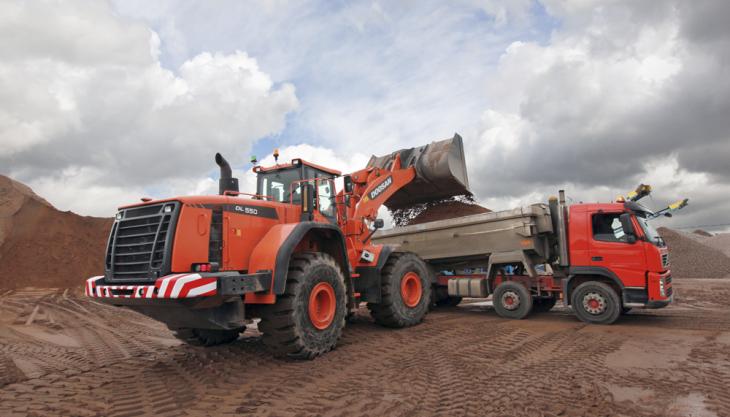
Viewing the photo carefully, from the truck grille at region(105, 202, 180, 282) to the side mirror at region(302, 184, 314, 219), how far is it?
1941mm

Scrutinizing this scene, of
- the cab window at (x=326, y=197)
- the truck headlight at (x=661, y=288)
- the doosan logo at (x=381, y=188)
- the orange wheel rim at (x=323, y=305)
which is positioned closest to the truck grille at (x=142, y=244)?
the orange wheel rim at (x=323, y=305)

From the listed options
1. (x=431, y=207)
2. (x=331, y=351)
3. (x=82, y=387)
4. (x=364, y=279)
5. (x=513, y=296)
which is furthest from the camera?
(x=431, y=207)

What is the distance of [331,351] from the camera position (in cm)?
587

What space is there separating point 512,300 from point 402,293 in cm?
266

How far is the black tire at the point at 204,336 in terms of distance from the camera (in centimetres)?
630

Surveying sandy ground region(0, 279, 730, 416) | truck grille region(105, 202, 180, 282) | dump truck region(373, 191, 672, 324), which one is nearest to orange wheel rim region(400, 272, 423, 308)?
sandy ground region(0, 279, 730, 416)

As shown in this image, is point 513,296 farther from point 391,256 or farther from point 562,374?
point 562,374

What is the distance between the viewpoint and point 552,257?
922 centimetres

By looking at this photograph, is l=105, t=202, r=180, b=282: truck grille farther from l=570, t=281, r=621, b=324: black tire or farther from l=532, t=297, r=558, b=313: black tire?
l=532, t=297, r=558, b=313: black tire

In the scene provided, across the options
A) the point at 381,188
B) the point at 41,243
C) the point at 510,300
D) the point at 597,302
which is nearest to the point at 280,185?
the point at 381,188

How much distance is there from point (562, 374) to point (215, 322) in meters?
3.76

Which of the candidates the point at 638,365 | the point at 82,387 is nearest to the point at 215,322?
the point at 82,387

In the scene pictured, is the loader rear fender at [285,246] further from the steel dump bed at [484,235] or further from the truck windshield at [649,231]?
the truck windshield at [649,231]

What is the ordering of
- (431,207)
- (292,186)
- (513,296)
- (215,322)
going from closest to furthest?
(215,322), (292,186), (513,296), (431,207)
